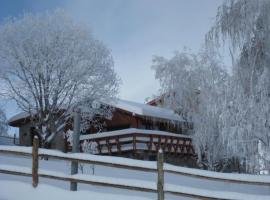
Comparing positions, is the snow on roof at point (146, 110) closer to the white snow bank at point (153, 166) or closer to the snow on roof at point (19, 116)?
the snow on roof at point (19, 116)

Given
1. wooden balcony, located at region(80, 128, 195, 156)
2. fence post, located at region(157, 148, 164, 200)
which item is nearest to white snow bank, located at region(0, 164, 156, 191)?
fence post, located at region(157, 148, 164, 200)

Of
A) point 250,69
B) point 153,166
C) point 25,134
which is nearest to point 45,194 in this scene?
point 153,166

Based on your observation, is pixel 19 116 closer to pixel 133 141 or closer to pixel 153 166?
pixel 133 141

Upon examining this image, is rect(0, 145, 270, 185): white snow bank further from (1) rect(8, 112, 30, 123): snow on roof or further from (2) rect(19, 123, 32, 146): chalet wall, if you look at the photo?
(2) rect(19, 123, 32, 146): chalet wall

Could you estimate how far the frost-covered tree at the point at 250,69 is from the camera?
1498 centimetres

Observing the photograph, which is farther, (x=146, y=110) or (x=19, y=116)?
(x=19, y=116)

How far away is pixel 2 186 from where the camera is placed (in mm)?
10117

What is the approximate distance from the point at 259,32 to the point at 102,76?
51.4ft

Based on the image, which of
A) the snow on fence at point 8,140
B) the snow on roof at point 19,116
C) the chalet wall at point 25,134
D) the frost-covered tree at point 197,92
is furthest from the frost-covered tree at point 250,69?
the snow on fence at point 8,140

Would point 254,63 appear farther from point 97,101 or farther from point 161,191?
point 97,101

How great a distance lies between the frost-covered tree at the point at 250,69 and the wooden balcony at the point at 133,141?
9763 mm

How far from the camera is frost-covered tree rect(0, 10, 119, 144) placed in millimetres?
27609

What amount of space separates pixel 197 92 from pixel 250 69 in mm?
12202

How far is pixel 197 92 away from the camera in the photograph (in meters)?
27.5
